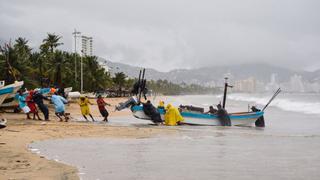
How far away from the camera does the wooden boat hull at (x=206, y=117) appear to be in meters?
22.6

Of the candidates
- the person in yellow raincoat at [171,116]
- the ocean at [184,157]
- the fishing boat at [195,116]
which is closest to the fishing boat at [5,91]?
the fishing boat at [195,116]

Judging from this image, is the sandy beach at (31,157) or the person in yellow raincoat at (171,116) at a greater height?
the person in yellow raincoat at (171,116)

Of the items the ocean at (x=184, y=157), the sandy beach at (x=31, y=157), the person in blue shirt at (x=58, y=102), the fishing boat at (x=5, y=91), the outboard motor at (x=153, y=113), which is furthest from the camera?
the fishing boat at (x=5, y=91)

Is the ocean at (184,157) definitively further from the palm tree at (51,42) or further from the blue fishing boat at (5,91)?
the palm tree at (51,42)

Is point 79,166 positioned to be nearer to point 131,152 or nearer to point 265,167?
point 131,152

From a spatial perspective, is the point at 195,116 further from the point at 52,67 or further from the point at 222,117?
the point at 52,67

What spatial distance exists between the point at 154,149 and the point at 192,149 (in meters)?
1.07

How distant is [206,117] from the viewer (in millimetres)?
23109

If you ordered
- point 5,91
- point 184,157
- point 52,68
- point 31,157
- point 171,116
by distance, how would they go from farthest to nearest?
point 52,68, point 5,91, point 171,116, point 184,157, point 31,157

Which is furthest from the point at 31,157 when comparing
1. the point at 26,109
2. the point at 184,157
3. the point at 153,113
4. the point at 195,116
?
the point at 195,116

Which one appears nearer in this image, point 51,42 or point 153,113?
point 153,113

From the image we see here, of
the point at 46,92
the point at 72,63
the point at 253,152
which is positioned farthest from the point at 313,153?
the point at 72,63

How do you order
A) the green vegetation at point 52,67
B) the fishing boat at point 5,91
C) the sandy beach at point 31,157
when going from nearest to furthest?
the sandy beach at point 31,157
the fishing boat at point 5,91
the green vegetation at point 52,67

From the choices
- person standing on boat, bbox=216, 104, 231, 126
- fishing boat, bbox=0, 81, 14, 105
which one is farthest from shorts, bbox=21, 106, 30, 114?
person standing on boat, bbox=216, 104, 231, 126
